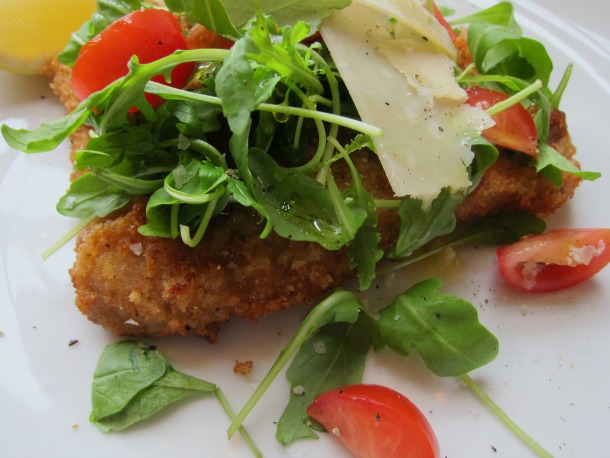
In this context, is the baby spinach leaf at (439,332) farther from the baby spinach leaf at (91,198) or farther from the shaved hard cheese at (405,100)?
the baby spinach leaf at (91,198)

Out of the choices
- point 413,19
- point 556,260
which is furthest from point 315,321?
point 413,19

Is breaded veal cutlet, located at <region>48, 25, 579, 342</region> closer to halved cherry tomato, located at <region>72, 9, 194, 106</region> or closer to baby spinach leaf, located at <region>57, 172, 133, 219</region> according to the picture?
baby spinach leaf, located at <region>57, 172, 133, 219</region>

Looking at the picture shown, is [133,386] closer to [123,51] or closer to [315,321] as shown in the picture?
[315,321]

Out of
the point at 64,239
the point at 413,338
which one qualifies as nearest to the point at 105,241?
the point at 64,239

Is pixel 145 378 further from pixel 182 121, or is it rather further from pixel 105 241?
pixel 182 121

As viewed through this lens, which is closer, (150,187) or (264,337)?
(150,187)
